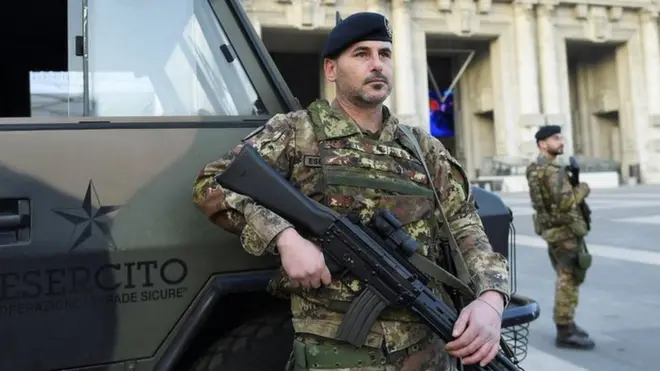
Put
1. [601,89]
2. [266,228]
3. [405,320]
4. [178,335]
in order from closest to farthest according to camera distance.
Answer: [266,228]
[405,320]
[178,335]
[601,89]

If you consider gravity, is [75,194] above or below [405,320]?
above

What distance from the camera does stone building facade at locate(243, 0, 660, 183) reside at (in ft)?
90.7

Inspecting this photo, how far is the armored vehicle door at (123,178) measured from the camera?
6.46 feet

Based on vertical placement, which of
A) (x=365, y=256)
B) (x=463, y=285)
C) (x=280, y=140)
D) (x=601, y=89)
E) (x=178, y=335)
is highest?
(x=601, y=89)

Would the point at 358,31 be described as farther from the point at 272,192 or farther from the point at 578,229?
the point at 578,229

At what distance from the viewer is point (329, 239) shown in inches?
70.5

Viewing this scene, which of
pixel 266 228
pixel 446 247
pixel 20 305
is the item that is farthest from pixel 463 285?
pixel 20 305

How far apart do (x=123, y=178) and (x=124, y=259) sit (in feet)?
0.96

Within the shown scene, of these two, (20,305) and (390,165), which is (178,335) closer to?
(20,305)

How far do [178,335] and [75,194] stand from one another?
621mm

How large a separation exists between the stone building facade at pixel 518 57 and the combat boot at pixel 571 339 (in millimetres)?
23219

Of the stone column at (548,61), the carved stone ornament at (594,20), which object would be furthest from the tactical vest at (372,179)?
the carved stone ornament at (594,20)

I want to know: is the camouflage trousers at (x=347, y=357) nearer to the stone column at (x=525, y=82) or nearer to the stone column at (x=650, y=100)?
the stone column at (x=525, y=82)

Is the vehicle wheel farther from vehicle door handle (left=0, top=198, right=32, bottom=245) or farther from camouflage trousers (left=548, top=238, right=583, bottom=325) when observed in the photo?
camouflage trousers (left=548, top=238, right=583, bottom=325)
